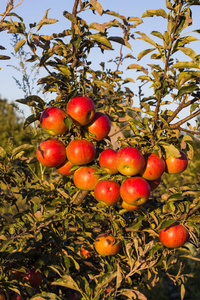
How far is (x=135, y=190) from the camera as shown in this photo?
→ 1538 millimetres

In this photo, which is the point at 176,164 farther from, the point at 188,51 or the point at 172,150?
the point at 188,51

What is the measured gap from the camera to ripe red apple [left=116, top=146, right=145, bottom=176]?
147 centimetres

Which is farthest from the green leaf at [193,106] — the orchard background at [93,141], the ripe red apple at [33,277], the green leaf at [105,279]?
the ripe red apple at [33,277]

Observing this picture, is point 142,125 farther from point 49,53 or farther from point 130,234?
→ point 130,234

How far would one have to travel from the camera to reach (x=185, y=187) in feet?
6.02

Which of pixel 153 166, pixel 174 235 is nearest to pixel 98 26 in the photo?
pixel 153 166

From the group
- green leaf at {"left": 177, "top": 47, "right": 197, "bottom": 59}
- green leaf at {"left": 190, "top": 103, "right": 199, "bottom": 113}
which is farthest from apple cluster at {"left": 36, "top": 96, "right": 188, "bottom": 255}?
green leaf at {"left": 177, "top": 47, "right": 197, "bottom": 59}

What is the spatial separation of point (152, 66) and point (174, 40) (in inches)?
6.8

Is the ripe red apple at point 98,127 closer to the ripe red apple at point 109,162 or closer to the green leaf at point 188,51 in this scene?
the ripe red apple at point 109,162

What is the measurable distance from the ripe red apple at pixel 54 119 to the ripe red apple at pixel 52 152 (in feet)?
0.28

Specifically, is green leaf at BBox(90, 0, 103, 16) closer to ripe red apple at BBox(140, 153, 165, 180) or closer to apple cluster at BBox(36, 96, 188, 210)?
apple cluster at BBox(36, 96, 188, 210)

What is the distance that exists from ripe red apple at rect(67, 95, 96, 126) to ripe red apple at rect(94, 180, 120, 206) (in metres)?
0.33

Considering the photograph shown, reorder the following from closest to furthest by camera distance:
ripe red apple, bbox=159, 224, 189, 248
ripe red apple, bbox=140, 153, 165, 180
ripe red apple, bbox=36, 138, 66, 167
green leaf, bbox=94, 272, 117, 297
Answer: green leaf, bbox=94, 272, 117, 297
ripe red apple, bbox=140, 153, 165, 180
ripe red apple, bbox=36, 138, 66, 167
ripe red apple, bbox=159, 224, 189, 248

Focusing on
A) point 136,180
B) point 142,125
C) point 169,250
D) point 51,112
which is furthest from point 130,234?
point 51,112
